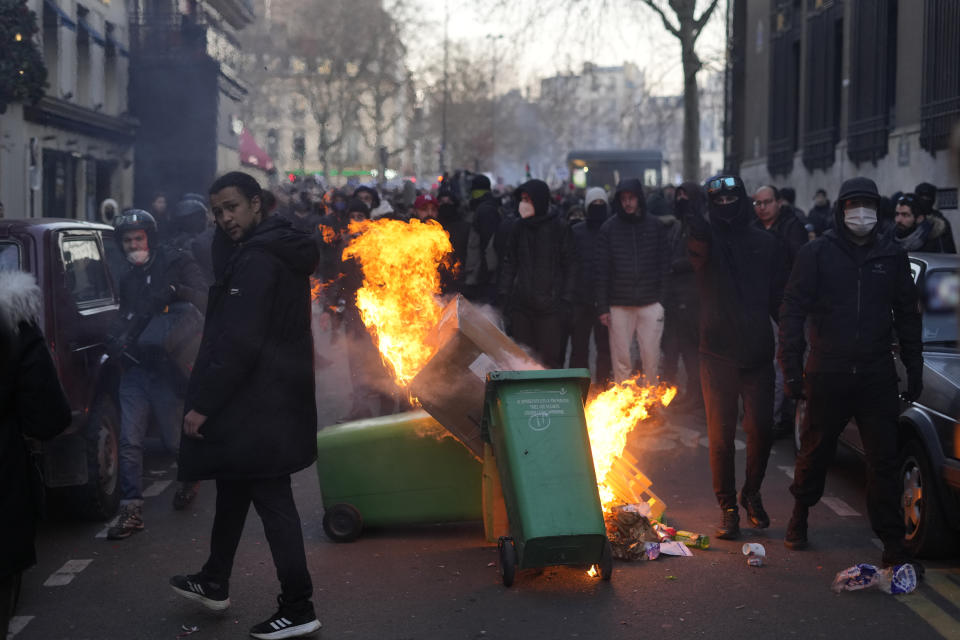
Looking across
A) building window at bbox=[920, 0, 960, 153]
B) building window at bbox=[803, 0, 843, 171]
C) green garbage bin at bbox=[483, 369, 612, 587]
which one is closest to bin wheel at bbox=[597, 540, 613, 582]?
green garbage bin at bbox=[483, 369, 612, 587]

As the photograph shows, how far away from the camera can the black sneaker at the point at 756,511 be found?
721cm

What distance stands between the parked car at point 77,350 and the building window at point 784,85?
2324 cm

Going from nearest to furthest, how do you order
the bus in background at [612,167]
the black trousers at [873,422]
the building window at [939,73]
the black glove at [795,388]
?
the black trousers at [873,422], the black glove at [795,388], the building window at [939,73], the bus in background at [612,167]

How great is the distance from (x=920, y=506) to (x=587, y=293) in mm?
4941

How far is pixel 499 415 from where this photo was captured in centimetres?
609

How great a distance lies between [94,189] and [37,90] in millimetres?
12779

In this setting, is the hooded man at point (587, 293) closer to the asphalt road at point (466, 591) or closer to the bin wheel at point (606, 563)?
the asphalt road at point (466, 591)

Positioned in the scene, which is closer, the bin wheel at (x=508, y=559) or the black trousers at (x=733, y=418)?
the bin wheel at (x=508, y=559)

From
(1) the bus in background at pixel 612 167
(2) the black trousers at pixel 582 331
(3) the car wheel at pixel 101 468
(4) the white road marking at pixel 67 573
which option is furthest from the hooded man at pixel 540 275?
(1) the bus in background at pixel 612 167

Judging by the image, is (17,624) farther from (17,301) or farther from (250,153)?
(250,153)

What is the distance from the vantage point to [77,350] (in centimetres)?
738

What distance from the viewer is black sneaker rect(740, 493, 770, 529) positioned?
7211 mm

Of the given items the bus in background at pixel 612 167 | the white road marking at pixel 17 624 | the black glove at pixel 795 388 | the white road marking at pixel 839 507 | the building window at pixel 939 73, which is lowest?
the white road marking at pixel 17 624

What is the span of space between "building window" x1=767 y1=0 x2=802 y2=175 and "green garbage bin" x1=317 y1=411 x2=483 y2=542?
927 inches
